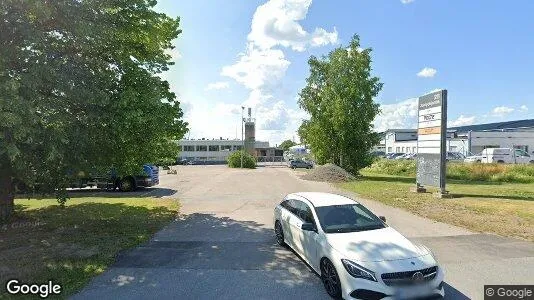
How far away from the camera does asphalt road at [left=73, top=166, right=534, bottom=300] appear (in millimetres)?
6398

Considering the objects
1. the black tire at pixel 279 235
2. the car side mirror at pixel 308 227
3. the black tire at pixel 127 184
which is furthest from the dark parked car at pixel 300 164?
the car side mirror at pixel 308 227

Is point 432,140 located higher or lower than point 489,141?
lower

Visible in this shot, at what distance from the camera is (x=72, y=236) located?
10.3 metres

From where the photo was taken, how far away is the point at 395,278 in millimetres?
5434

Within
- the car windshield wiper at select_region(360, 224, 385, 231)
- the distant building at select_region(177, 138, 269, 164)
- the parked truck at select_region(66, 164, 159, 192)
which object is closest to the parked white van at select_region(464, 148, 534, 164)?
the parked truck at select_region(66, 164, 159, 192)

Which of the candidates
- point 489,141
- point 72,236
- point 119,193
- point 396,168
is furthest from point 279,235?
point 489,141

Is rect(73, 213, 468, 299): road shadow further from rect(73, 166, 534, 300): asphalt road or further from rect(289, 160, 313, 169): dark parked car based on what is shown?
rect(289, 160, 313, 169): dark parked car

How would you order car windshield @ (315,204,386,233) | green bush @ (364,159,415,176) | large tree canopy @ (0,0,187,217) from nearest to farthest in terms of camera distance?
car windshield @ (315,204,386,233)
large tree canopy @ (0,0,187,217)
green bush @ (364,159,415,176)

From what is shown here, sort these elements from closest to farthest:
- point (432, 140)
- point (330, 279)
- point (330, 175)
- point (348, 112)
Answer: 1. point (330, 279)
2. point (432, 140)
3. point (330, 175)
4. point (348, 112)

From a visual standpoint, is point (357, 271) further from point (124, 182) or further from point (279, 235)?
point (124, 182)

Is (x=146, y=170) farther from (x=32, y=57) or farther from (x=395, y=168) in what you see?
(x=395, y=168)

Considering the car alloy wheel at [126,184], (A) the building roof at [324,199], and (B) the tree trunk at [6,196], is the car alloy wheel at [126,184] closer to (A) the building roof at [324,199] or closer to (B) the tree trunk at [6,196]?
(B) the tree trunk at [6,196]

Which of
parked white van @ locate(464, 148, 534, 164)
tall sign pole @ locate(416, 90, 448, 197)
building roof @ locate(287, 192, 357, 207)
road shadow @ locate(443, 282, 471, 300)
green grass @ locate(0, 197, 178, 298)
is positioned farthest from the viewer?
parked white van @ locate(464, 148, 534, 164)

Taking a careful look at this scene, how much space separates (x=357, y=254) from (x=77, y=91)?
7.72 m
